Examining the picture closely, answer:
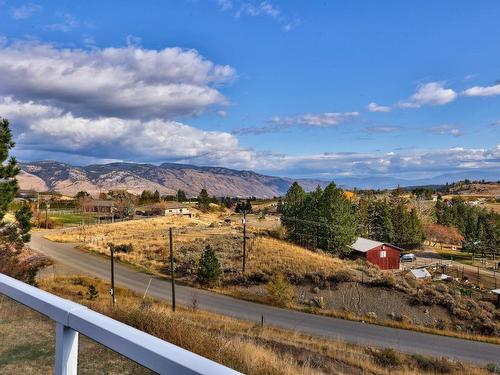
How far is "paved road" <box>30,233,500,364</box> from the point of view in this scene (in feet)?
101

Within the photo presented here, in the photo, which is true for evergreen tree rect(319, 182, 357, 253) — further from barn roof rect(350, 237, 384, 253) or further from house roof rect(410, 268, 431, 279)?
house roof rect(410, 268, 431, 279)

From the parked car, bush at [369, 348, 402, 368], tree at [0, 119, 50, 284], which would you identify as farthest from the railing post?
the parked car

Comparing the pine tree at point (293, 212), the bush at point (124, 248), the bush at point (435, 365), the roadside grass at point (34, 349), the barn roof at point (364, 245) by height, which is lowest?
the barn roof at point (364, 245)

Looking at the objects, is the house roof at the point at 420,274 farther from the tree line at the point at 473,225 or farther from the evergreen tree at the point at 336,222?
the tree line at the point at 473,225

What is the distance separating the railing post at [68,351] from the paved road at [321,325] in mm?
30001

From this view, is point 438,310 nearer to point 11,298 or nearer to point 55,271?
point 55,271

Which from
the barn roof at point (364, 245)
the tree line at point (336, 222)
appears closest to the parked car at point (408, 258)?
the tree line at point (336, 222)

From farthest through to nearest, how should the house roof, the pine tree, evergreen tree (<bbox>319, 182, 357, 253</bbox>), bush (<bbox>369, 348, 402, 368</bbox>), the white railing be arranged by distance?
the pine tree → evergreen tree (<bbox>319, 182, 357, 253</bbox>) → the house roof → bush (<bbox>369, 348, 402, 368</bbox>) → the white railing

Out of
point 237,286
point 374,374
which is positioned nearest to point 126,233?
point 237,286

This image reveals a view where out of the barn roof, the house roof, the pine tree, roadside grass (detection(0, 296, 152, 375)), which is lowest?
the house roof

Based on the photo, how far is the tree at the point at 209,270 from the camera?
48625 mm

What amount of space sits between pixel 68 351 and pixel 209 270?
47.4m

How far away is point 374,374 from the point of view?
14.3 meters

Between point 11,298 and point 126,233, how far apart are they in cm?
8626
